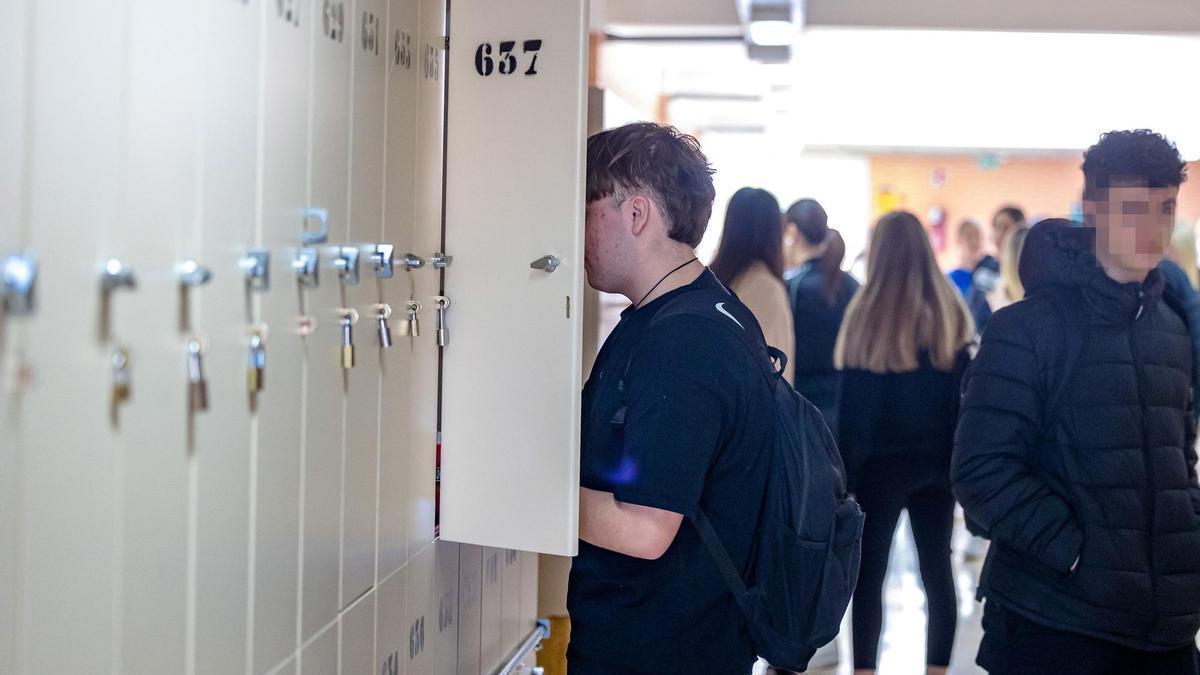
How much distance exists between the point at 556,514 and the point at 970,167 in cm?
1298

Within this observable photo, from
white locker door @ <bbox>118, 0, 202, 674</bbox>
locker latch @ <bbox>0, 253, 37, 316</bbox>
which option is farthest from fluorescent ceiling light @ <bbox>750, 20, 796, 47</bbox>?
locker latch @ <bbox>0, 253, 37, 316</bbox>

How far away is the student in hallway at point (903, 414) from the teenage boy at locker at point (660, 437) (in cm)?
187

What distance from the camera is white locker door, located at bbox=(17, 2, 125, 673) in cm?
88

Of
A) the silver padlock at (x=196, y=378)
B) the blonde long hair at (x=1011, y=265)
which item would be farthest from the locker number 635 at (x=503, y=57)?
the blonde long hair at (x=1011, y=265)

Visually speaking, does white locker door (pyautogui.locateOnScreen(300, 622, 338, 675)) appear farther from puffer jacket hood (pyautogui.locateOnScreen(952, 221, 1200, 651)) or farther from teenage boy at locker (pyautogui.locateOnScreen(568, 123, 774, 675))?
puffer jacket hood (pyautogui.locateOnScreen(952, 221, 1200, 651))

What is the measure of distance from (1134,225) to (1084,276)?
118mm

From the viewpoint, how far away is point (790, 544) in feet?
5.52

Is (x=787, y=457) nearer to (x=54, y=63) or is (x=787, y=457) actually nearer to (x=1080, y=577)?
(x=1080, y=577)

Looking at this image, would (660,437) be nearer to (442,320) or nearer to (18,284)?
(442,320)

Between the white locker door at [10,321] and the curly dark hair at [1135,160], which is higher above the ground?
the curly dark hair at [1135,160]

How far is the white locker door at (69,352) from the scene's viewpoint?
0.88 meters

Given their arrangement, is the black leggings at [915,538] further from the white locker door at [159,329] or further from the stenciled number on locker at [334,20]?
the white locker door at [159,329]

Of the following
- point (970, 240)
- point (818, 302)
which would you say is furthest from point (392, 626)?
point (970, 240)

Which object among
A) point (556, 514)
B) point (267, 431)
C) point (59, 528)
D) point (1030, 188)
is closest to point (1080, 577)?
point (556, 514)
